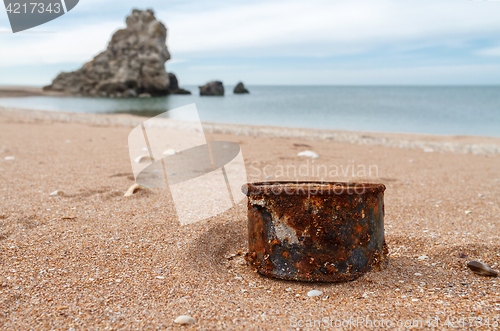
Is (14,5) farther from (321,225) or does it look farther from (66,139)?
(321,225)

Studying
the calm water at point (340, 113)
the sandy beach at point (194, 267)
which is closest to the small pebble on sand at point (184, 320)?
the sandy beach at point (194, 267)

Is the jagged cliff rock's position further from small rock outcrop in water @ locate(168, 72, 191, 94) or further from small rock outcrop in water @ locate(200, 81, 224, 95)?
small rock outcrop in water @ locate(168, 72, 191, 94)

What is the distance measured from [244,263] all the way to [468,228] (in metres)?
1.90

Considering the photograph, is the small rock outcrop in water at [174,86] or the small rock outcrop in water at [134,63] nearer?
the small rock outcrop in water at [134,63]

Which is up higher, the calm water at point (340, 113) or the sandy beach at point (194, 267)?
the sandy beach at point (194, 267)

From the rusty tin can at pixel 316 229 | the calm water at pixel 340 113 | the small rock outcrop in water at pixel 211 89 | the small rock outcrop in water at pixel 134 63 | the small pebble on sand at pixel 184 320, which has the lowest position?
the calm water at pixel 340 113

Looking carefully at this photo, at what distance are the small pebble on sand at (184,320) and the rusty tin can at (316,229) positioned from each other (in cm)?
53

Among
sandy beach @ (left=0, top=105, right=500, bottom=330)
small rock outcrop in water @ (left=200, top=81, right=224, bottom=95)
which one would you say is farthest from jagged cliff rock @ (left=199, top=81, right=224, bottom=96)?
sandy beach @ (left=0, top=105, right=500, bottom=330)

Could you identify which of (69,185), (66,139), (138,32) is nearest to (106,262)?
(69,185)

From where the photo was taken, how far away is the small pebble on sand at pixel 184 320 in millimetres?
1539

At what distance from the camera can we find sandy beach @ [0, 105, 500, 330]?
1586mm

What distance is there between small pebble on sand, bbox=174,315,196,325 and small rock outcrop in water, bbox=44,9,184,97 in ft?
171

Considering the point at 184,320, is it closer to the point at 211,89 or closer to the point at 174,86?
the point at 211,89

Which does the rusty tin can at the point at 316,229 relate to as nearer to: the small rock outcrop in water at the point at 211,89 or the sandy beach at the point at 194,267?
the sandy beach at the point at 194,267
